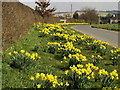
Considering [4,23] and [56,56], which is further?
[56,56]

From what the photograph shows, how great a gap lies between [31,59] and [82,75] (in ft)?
5.44

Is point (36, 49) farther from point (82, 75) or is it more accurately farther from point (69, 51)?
point (82, 75)

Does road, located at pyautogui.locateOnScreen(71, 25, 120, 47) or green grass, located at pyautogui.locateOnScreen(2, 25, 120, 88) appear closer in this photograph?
green grass, located at pyautogui.locateOnScreen(2, 25, 120, 88)

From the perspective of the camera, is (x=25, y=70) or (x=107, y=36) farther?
(x=107, y=36)

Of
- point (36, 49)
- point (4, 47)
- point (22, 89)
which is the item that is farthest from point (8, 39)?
point (22, 89)

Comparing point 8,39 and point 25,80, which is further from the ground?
point 8,39

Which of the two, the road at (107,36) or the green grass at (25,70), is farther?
the road at (107,36)

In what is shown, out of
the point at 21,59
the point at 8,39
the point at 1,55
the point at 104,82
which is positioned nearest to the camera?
the point at 104,82

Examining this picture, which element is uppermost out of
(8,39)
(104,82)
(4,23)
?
(4,23)

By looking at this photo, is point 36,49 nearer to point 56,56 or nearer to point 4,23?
point 56,56

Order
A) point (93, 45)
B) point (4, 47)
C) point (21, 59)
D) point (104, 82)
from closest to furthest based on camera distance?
point (104, 82) < point (21, 59) < point (4, 47) < point (93, 45)

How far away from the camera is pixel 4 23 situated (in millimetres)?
6316

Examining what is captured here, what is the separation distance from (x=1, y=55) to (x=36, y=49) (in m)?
1.96

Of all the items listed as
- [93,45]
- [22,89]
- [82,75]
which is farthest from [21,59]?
[93,45]
